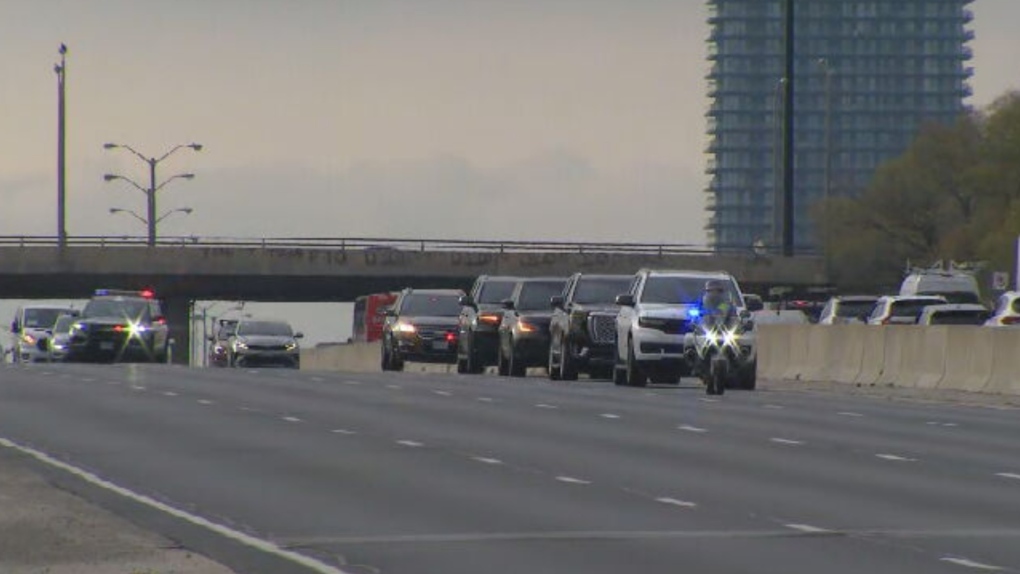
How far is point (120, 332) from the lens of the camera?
6494cm

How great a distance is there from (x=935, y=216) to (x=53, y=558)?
102 metres

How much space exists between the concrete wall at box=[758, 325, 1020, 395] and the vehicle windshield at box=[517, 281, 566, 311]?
4.04 meters

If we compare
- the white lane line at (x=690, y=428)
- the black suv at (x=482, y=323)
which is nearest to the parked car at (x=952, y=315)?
the black suv at (x=482, y=323)

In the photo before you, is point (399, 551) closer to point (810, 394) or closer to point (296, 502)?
point (296, 502)

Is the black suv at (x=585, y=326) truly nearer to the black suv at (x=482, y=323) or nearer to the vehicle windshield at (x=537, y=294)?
the vehicle windshield at (x=537, y=294)

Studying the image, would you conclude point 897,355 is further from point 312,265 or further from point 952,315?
point 312,265

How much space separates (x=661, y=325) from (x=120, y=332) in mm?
24600

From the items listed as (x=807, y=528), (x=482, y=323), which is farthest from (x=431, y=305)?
(x=807, y=528)

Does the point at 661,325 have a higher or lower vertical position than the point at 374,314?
lower

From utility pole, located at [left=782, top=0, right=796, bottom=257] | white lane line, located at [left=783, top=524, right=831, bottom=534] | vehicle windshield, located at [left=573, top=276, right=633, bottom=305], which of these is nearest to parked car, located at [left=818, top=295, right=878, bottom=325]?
utility pole, located at [left=782, top=0, right=796, bottom=257]

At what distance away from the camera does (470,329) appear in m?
55.2

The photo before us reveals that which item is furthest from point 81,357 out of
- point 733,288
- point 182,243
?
point 182,243

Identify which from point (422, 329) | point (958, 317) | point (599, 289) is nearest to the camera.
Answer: point (599, 289)

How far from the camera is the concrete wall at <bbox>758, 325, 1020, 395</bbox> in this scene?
1641 inches
